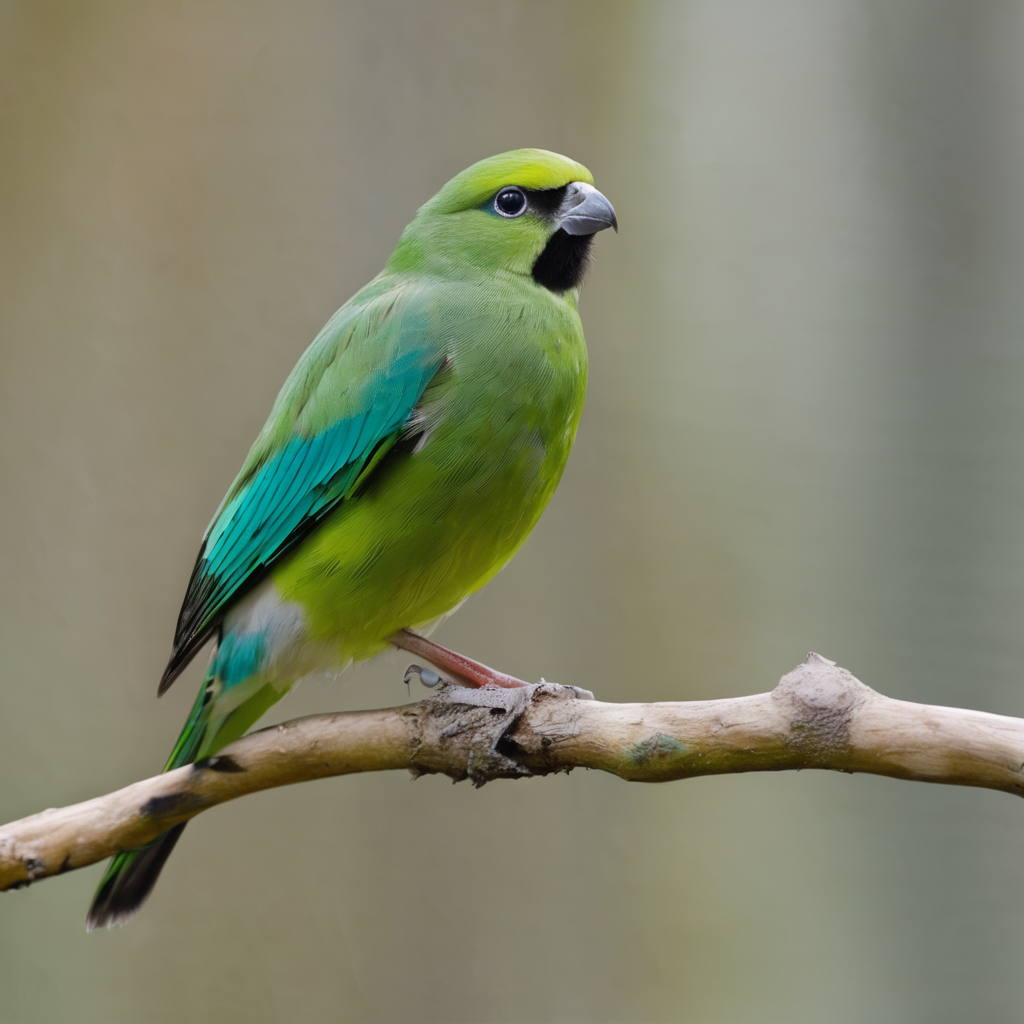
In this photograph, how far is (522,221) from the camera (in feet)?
7.29

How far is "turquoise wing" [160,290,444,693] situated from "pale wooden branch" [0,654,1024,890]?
1.10 ft

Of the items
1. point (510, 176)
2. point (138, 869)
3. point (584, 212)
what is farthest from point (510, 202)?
point (138, 869)

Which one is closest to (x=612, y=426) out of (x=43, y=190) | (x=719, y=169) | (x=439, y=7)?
(x=719, y=169)

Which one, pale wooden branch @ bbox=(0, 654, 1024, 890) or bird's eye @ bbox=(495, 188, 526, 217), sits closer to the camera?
pale wooden branch @ bbox=(0, 654, 1024, 890)

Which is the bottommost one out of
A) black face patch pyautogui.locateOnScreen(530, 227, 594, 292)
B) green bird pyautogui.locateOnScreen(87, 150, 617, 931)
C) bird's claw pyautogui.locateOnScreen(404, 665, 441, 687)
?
bird's claw pyautogui.locateOnScreen(404, 665, 441, 687)

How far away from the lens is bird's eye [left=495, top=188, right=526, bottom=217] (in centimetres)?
224

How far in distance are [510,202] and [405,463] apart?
0.74 metres

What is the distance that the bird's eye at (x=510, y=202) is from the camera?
7.34 feet

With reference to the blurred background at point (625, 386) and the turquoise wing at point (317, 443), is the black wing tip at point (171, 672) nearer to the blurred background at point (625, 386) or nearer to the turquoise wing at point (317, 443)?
the turquoise wing at point (317, 443)

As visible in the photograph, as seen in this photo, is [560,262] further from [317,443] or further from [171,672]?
[171,672]

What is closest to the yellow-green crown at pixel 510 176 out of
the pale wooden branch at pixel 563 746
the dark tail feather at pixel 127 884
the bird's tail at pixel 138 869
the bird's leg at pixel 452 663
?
the bird's leg at pixel 452 663

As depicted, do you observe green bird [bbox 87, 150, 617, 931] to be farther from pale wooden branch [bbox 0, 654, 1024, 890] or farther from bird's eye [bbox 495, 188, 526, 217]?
pale wooden branch [bbox 0, 654, 1024, 890]

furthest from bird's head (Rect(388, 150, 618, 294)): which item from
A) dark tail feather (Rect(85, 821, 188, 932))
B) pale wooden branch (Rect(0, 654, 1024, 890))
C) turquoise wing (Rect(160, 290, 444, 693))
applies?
dark tail feather (Rect(85, 821, 188, 932))

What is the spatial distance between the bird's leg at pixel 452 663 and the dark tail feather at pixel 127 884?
652mm
